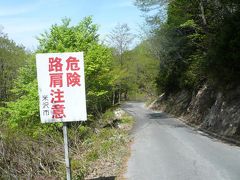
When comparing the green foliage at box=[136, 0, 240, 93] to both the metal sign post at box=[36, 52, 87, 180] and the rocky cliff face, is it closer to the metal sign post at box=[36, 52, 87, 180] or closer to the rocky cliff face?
the rocky cliff face

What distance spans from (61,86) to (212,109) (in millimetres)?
19107

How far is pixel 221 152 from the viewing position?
671 inches

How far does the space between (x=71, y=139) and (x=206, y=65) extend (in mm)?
12410

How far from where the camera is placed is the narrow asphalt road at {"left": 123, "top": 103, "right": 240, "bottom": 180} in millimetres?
12719

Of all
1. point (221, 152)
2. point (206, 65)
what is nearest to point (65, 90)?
point (221, 152)

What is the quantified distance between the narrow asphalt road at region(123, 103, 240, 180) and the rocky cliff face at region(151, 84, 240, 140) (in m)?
1.41

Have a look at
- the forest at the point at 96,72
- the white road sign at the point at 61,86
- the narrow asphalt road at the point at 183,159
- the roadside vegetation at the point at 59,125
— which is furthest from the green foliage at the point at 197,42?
the white road sign at the point at 61,86

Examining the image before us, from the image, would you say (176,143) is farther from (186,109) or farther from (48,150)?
(186,109)

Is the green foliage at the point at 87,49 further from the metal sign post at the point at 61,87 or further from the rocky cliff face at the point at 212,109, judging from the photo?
the metal sign post at the point at 61,87

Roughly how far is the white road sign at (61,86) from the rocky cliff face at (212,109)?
41.9ft

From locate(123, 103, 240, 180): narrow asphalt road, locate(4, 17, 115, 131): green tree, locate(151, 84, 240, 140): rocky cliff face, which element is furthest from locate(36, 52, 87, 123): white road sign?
locate(4, 17, 115, 131): green tree

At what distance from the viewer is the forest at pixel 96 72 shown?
12.2 m

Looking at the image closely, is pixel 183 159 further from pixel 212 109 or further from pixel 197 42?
pixel 197 42

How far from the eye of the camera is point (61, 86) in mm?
9242
